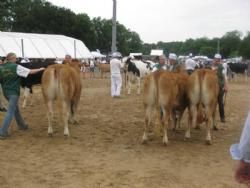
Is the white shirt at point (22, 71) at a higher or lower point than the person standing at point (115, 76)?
higher

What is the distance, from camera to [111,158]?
7.72 meters

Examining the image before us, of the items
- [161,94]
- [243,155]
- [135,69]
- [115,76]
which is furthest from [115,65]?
[243,155]

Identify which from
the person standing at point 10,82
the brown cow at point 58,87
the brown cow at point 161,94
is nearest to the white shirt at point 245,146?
the brown cow at point 161,94

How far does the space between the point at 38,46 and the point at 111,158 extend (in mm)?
31468

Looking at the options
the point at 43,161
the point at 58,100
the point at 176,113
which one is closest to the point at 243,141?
the point at 43,161

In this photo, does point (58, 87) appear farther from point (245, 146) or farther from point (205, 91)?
point (245, 146)

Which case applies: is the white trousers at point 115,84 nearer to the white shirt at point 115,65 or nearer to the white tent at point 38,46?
the white shirt at point 115,65

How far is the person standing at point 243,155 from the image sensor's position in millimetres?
2660

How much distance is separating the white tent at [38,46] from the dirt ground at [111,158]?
24.6 metres

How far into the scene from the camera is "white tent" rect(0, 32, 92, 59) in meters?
35.2

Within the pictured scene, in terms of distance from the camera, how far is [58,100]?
9.43 meters

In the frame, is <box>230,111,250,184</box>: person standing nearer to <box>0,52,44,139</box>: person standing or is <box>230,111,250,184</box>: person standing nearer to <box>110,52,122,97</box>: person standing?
<box>0,52,44,139</box>: person standing

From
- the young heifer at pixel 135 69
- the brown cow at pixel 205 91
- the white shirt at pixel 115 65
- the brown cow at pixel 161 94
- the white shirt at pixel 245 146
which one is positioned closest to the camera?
the white shirt at pixel 245 146

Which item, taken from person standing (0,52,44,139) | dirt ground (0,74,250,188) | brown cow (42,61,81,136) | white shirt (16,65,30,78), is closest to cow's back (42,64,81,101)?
brown cow (42,61,81,136)
